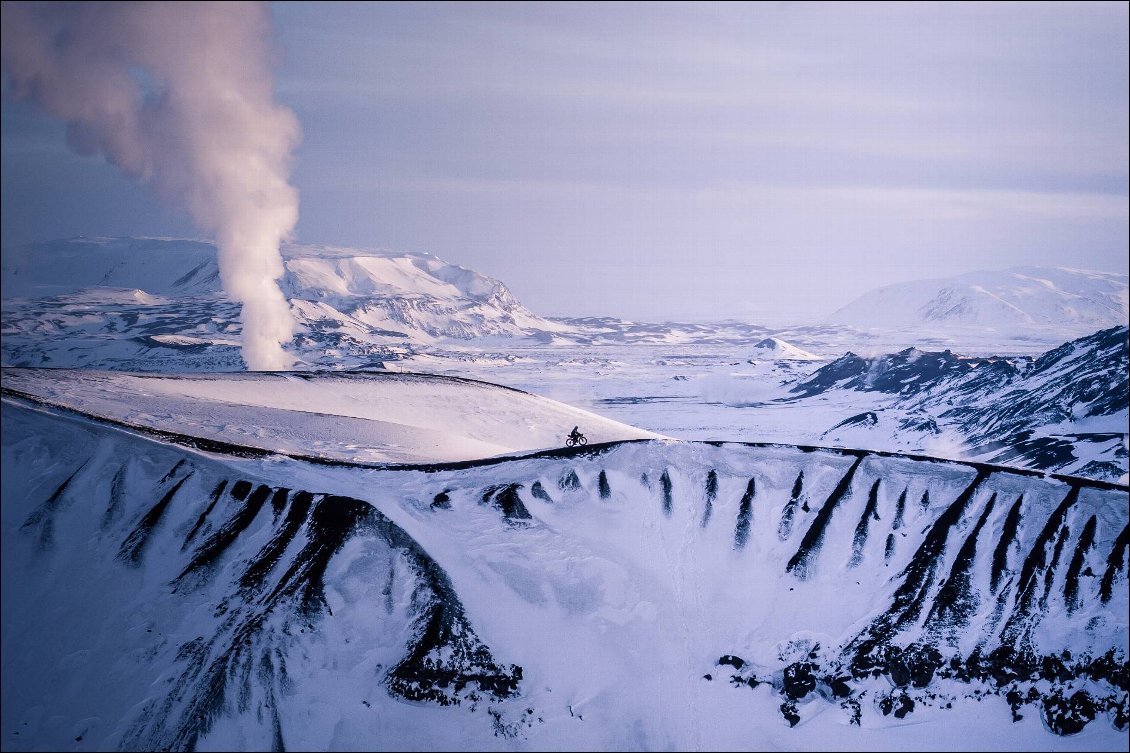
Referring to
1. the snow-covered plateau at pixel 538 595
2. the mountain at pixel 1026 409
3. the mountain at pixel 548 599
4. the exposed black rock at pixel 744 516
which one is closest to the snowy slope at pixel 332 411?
the snow-covered plateau at pixel 538 595

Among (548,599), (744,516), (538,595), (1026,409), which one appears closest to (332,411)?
(538,595)

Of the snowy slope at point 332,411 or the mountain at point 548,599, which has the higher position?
the snowy slope at point 332,411

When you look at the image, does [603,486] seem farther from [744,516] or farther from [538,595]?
[538,595]

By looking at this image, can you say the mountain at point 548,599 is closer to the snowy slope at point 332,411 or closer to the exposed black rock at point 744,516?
the exposed black rock at point 744,516

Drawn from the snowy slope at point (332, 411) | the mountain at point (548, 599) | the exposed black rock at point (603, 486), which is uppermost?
the snowy slope at point (332, 411)

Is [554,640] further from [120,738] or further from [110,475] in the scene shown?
[110,475]

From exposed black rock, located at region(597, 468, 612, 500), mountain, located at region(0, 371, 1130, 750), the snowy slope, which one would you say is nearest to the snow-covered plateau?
mountain, located at region(0, 371, 1130, 750)

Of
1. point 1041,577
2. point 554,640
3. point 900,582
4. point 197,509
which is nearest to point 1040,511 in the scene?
point 1041,577
